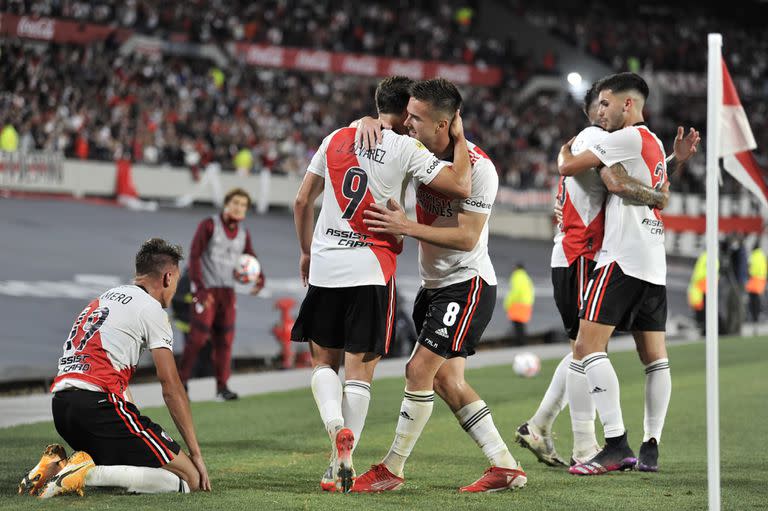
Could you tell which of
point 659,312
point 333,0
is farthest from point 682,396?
point 333,0

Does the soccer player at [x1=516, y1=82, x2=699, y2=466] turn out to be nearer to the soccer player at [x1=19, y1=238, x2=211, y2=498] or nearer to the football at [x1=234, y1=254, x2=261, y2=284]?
the soccer player at [x1=19, y1=238, x2=211, y2=498]

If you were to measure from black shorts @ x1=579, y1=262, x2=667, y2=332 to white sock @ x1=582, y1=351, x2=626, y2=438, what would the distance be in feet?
0.87

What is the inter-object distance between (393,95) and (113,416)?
2.38m

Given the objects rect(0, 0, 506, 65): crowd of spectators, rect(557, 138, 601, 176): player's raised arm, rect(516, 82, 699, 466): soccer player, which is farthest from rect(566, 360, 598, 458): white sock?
rect(0, 0, 506, 65): crowd of spectators

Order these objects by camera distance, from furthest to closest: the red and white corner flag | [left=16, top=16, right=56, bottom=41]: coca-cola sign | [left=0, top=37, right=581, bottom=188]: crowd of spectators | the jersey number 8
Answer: [left=16, top=16, right=56, bottom=41]: coca-cola sign, [left=0, top=37, right=581, bottom=188]: crowd of spectators, the jersey number 8, the red and white corner flag

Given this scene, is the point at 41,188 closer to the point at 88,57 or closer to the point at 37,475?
the point at 88,57

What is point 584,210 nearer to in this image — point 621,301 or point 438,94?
point 621,301

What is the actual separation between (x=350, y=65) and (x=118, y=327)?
40.8 meters

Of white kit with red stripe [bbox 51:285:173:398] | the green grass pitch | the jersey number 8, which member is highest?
the jersey number 8

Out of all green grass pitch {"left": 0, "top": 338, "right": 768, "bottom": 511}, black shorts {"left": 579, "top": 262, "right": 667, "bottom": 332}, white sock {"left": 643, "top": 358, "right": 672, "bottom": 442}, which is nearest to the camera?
green grass pitch {"left": 0, "top": 338, "right": 768, "bottom": 511}

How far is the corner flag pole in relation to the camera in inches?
183

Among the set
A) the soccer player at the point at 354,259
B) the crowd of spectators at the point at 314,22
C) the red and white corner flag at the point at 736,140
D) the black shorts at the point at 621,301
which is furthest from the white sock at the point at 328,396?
the crowd of spectators at the point at 314,22

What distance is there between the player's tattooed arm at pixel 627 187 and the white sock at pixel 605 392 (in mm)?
1016

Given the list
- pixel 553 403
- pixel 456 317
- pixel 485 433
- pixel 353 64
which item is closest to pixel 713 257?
pixel 456 317
